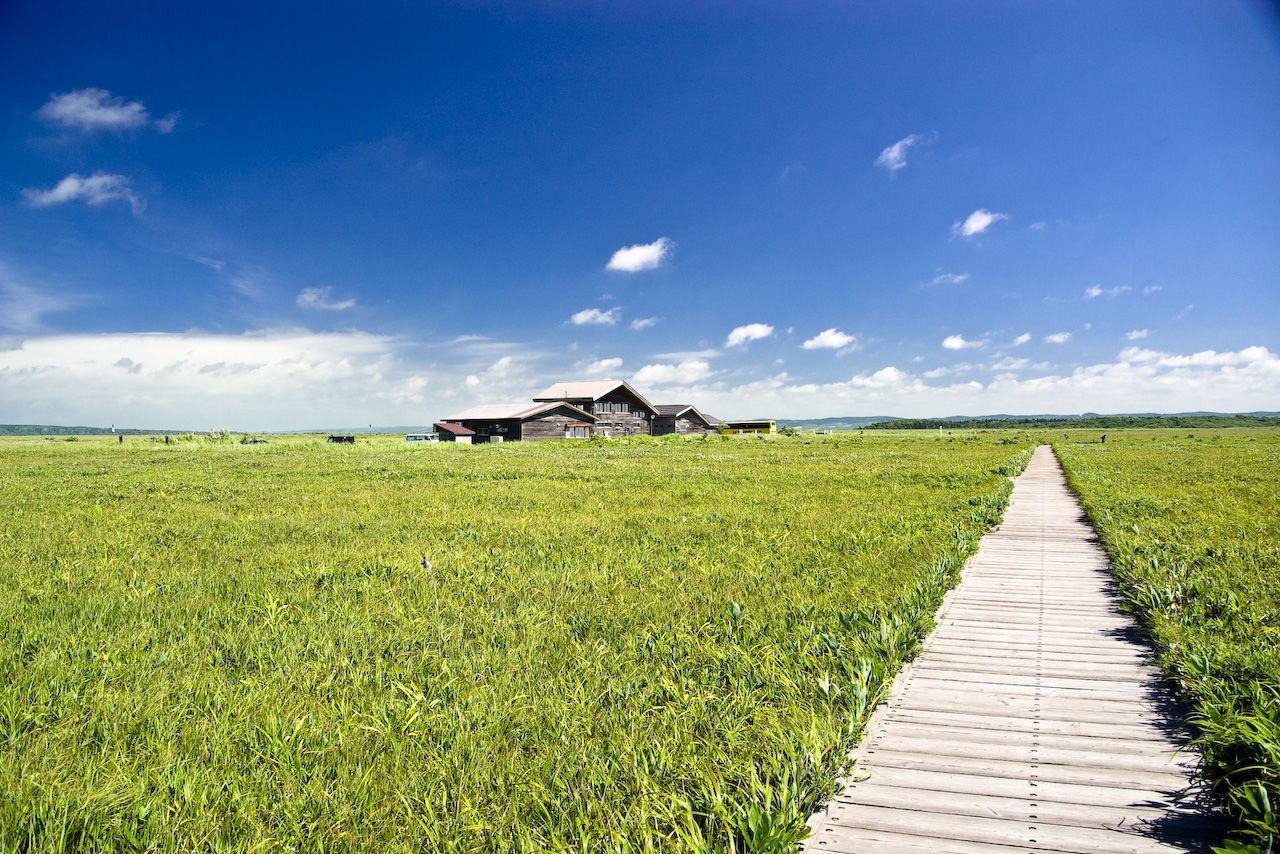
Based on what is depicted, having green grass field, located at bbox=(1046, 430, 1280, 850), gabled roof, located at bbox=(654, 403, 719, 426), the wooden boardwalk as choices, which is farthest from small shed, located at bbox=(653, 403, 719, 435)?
the wooden boardwalk

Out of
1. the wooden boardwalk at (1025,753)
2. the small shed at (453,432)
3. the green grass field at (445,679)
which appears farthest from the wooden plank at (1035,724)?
the small shed at (453,432)

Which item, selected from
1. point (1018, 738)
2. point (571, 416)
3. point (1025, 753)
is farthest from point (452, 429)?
point (1025, 753)

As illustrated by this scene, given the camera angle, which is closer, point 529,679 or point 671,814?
point 671,814

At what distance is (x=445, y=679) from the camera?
5027 millimetres

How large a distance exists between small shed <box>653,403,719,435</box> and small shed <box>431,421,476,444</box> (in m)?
23.0

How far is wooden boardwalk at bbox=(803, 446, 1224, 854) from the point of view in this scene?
3.13 metres

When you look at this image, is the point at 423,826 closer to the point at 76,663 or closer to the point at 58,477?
the point at 76,663

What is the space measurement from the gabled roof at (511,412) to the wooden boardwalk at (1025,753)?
57557mm

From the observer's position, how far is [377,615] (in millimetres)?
6715

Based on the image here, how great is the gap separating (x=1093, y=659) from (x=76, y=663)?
8.99 m

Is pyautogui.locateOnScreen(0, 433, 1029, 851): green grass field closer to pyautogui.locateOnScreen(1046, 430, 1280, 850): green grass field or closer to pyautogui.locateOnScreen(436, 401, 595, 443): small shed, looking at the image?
pyautogui.locateOnScreen(1046, 430, 1280, 850): green grass field

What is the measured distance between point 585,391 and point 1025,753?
6626 cm

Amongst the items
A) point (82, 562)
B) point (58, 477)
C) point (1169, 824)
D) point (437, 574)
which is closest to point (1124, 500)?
point (1169, 824)

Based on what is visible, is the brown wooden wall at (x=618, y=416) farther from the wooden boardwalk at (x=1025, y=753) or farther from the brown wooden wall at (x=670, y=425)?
the wooden boardwalk at (x=1025, y=753)
